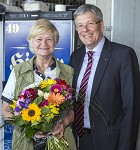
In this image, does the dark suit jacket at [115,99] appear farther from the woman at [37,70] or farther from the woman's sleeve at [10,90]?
the woman's sleeve at [10,90]

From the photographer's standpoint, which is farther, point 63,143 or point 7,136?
point 7,136

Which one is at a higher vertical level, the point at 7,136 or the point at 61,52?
the point at 61,52

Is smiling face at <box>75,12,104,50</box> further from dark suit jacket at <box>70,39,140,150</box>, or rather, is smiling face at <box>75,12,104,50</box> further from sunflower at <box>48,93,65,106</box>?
sunflower at <box>48,93,65,106</box>

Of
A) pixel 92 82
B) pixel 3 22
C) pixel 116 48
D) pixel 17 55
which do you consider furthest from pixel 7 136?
pixel 116 48

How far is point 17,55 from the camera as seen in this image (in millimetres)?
3391

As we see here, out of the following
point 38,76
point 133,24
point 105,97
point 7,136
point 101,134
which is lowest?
point 7,136

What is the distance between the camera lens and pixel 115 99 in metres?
2.32

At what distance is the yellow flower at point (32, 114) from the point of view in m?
1.79

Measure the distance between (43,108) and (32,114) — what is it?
69mm

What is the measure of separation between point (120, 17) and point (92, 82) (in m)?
1.36

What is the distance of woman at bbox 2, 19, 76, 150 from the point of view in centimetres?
224

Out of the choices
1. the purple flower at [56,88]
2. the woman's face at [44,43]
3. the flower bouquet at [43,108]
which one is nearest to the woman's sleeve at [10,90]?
the woman's face at [44,43]

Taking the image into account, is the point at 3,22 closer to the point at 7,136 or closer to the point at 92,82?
the point at 7,136

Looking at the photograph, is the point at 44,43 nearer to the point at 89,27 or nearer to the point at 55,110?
the point at 89,27
